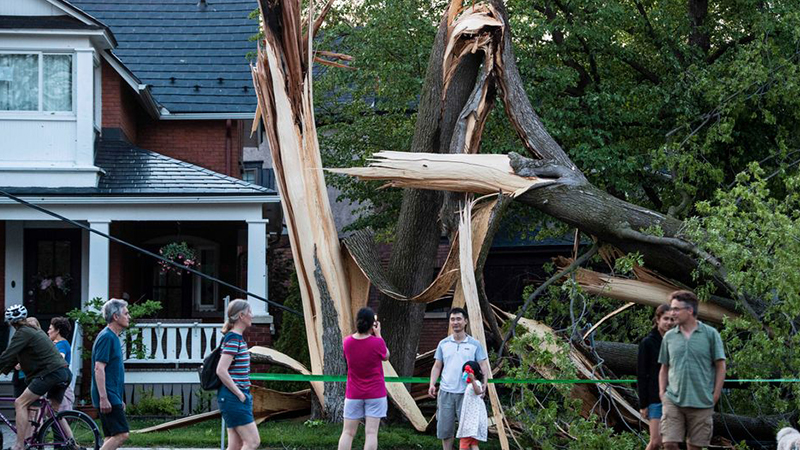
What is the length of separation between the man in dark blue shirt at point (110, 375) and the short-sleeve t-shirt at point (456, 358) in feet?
9.38

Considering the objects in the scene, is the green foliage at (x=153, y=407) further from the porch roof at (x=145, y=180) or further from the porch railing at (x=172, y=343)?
the porch roof at (x=145, y=180)

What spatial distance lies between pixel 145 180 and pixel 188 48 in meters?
5.34

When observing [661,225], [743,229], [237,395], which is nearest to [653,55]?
[661,225]

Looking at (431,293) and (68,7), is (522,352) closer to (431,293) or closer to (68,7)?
(431,293)

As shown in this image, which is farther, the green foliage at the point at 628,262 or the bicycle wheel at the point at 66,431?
the green foliage at the point at 628,262

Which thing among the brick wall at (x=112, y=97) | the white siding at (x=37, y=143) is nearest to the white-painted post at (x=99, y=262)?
the white siding at (x=37, y=143)

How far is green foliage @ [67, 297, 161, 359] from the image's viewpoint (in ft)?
55.3

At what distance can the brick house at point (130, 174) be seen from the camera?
17969 mm

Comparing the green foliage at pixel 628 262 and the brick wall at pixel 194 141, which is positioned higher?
the brick wall at pixel 194 141

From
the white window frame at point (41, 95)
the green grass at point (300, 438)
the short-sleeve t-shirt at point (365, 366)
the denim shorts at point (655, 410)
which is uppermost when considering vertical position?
the white window frame at point (41, 95)

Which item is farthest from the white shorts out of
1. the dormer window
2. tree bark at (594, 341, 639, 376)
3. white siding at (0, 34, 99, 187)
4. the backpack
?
the dormer window

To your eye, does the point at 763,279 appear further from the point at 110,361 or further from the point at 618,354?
the point at 110,361

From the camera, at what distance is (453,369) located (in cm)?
1032

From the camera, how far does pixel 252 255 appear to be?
1820cm
